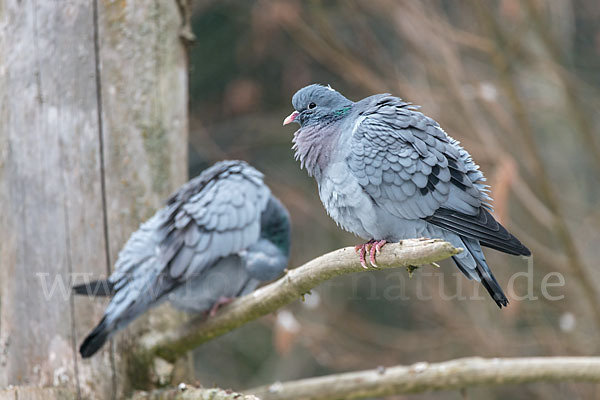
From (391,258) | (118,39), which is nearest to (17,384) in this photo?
(118,39)

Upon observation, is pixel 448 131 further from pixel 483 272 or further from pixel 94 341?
pixel 94 341

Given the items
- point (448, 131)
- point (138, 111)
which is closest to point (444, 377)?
point (138, 111)

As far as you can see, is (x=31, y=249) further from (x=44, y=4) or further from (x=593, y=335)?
(x=593, y=335)

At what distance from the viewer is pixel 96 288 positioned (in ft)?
13.2

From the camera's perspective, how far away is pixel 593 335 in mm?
6621

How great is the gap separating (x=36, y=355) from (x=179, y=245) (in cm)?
106

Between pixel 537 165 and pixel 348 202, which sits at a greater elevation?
pixel 537 165

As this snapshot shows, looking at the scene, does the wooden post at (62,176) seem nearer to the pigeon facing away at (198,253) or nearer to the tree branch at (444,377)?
the pigeon facing away at (198,253)

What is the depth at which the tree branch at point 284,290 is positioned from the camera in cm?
271

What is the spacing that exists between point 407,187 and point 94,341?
1958mm

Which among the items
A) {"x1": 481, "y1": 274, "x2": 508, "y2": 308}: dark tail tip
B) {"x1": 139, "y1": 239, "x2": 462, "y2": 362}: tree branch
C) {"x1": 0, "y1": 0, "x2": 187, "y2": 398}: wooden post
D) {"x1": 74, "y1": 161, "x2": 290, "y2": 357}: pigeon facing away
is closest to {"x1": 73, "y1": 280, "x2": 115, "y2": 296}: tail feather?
{"x1": 74, "y1": 161, "x2": 290, "y2": 357}: pigeon facing away

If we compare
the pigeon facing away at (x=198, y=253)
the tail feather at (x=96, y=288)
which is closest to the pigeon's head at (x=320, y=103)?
the pigeon facing away at (x=198, y=253)

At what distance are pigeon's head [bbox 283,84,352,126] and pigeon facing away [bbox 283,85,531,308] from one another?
0.32m

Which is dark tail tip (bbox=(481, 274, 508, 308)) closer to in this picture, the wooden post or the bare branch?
the bare branch
